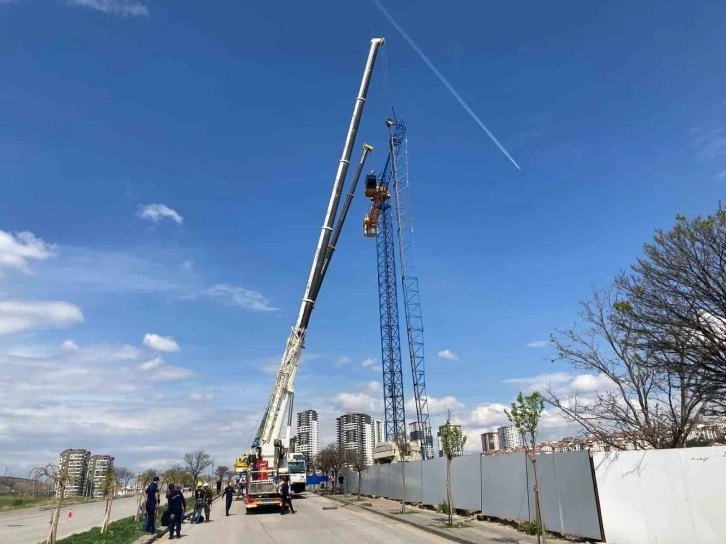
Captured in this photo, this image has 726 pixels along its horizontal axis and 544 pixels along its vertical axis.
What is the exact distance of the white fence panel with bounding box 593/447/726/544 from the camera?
1039 cm

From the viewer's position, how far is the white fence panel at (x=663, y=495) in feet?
34.1

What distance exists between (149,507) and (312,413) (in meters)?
120

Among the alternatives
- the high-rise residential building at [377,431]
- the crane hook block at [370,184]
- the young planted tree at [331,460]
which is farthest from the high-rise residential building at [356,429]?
the crane hook block at [370,184]

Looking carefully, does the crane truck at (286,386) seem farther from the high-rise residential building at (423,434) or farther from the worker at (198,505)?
the high-rise residential building at (423,434)

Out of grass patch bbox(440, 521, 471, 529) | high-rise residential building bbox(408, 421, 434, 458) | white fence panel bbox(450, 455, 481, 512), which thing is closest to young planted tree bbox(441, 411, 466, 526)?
white fence panel bbox(450, 455, 481, 512)

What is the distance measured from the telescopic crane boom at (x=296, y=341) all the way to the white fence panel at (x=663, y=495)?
18.3 meters

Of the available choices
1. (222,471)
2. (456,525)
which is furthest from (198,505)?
(222,471)

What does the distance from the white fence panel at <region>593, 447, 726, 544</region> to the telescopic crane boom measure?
59.9 feet

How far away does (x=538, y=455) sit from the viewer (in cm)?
1566

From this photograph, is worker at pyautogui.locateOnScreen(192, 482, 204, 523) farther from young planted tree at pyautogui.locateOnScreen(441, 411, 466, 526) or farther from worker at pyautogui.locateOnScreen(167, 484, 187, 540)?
young planted tree at pyautogui.locateOnScreen(441, 411, 466, 526)

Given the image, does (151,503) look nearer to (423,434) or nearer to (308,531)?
(308,531)

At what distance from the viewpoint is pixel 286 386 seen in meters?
28.8

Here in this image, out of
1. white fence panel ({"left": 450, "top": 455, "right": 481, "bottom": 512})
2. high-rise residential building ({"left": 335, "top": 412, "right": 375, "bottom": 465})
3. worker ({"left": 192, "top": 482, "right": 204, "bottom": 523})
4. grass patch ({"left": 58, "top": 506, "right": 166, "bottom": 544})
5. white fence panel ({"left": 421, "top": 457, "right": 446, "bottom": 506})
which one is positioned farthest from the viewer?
high-rise residential building ({"left": 335, "top": 412, "right": 375, "bottom": 465})

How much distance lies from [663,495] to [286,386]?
20581 millimetres
